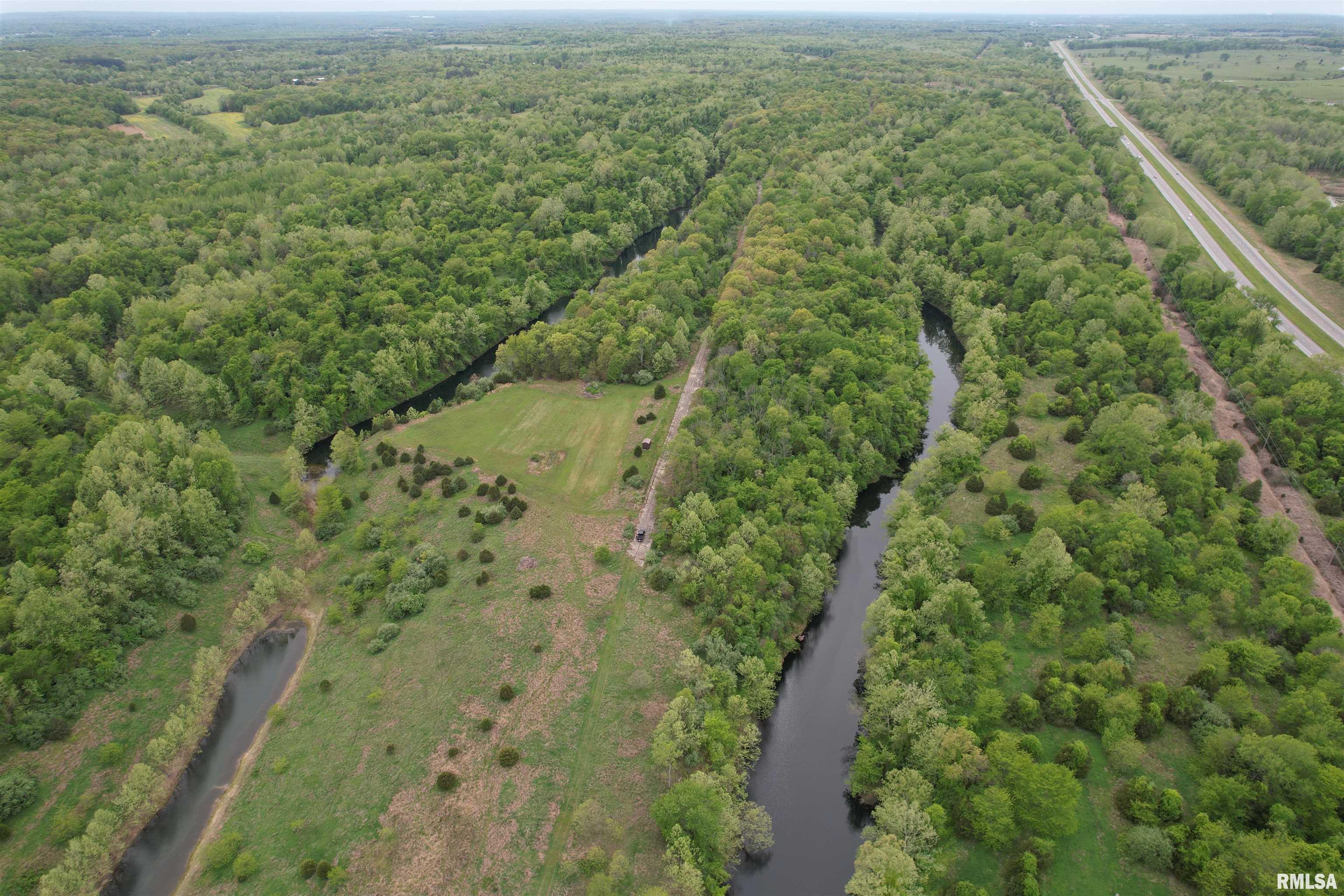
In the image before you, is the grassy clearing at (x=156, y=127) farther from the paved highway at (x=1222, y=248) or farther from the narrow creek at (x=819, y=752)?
the paved highway at (x=1222, y=248)

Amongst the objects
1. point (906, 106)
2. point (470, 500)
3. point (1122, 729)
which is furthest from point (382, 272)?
point (906, 106)

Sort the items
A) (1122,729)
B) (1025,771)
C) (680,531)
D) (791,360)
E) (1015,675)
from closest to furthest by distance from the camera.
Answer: (1025,771), (1122,729), (1015,675), (680,531), (791,360)

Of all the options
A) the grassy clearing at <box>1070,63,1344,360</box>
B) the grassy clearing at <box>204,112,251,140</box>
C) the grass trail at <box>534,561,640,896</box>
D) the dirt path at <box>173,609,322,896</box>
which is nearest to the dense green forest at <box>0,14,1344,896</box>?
the grass trail at <box>534,561,640,896</box>

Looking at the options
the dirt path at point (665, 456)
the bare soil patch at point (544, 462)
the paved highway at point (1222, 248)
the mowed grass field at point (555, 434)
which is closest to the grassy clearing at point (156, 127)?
the mowed grass field at point (555, 434)

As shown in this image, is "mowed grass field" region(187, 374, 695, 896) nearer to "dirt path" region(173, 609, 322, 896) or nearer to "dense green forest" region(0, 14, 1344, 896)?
"dense green forest" region(0, 14, 1344, 896)

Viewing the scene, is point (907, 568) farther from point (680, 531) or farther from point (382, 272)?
point (382, 272)

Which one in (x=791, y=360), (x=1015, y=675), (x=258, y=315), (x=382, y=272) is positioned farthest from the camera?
(x=382, y=272)

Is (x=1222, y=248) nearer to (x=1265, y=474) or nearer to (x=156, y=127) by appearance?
(x=1265, y=474)
